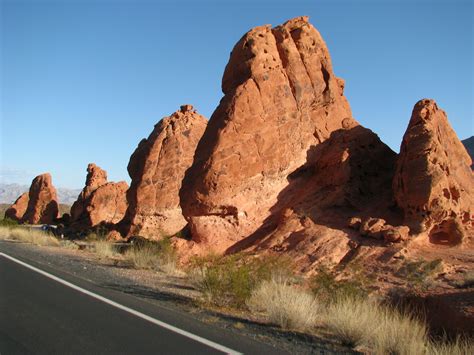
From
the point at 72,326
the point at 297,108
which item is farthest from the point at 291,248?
the point at 72,326

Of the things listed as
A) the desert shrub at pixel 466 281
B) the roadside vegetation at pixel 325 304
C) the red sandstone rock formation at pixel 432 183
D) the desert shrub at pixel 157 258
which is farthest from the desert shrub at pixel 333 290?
the desert shrub at pixel 157 258

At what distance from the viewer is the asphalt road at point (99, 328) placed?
6.27 m

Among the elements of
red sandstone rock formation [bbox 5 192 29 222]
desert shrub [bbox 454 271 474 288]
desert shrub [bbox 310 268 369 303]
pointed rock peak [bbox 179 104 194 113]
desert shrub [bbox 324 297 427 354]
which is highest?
pointed rock peak [bbox 179 104 194 113]

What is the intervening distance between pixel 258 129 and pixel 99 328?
12797 millimetres

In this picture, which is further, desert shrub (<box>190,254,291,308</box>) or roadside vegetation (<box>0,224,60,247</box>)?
roadside vegetation (<box>0,224,60,247</box>)

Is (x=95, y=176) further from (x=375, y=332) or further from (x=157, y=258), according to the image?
(x=375, y=332)

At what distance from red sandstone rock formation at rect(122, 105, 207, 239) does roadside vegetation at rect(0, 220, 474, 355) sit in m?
14.9

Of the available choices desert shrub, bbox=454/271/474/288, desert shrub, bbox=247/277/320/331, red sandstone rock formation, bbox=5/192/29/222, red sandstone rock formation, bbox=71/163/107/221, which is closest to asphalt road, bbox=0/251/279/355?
desert shrub, bbox=247/277/320/331

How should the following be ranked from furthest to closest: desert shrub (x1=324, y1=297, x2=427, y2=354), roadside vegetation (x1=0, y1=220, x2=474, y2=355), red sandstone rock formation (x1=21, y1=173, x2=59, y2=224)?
red sandstone rock formation (x1=21, y1=173, x2=59, y2=224)
roadside vegetation (x1=0, y1=220, x2=474, y2=355)
desert shrub (x1=324, y1=297, x2=427, y2=354)

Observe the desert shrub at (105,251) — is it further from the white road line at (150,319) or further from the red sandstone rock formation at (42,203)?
the red sandstone rock formation at (42,203)

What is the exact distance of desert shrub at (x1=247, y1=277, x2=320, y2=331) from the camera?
816cm

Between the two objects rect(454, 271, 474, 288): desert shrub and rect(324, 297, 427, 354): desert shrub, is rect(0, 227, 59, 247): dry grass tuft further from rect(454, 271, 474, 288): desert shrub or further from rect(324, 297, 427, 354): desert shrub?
rect(324, 297, 427, 354): desert shrub

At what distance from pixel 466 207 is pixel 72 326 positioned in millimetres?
13352

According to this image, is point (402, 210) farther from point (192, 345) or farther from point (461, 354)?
point (192, 345)
